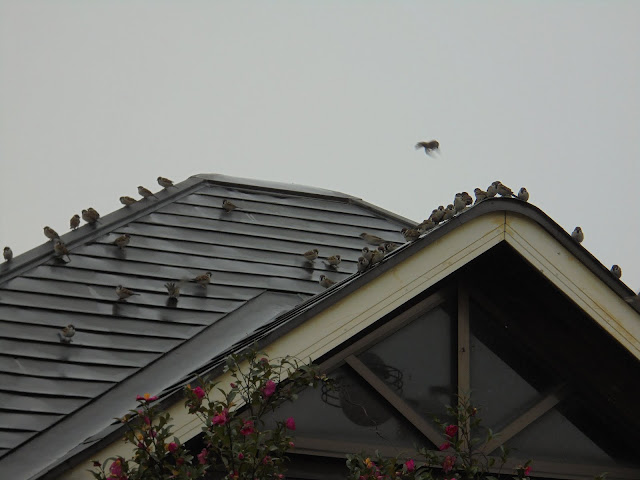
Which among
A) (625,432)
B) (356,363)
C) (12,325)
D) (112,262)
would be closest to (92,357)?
(12,325)

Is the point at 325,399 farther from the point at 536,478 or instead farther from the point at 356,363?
the point at 536,478

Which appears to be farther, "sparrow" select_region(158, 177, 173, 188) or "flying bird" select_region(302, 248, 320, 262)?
"sparrow" select_region(158, 177, 173, 188)

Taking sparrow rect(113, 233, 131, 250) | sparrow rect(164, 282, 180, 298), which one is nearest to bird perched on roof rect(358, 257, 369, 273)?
sparrow rect(164, 282, 180, 298)

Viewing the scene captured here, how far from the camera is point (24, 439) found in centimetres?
652

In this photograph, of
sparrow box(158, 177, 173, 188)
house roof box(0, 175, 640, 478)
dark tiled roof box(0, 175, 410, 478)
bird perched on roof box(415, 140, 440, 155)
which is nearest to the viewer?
house roof box(0, 175, 640, 478)

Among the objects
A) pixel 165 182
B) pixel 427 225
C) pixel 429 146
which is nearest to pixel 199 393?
pixel 427 225

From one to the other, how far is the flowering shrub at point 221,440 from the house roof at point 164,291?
0.37 m

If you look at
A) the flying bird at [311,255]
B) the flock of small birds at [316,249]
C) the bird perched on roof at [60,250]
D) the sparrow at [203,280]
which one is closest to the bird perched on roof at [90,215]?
the flock of small birds at [316,249]

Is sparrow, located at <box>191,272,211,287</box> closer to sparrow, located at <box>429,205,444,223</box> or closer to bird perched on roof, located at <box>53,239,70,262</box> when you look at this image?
bird perched on roof, located at <box>53,239,70,262</box>

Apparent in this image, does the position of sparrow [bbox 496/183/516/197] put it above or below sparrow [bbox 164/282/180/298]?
below

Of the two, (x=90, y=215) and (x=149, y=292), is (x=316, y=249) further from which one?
(x=90, y=215)

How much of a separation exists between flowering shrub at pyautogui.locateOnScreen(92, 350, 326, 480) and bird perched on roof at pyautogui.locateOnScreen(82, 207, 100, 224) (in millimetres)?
5401

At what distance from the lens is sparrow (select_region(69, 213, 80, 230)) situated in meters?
10.0

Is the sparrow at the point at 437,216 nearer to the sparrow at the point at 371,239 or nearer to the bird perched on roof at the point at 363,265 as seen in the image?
the bird perched on roof at the point at 363,265
